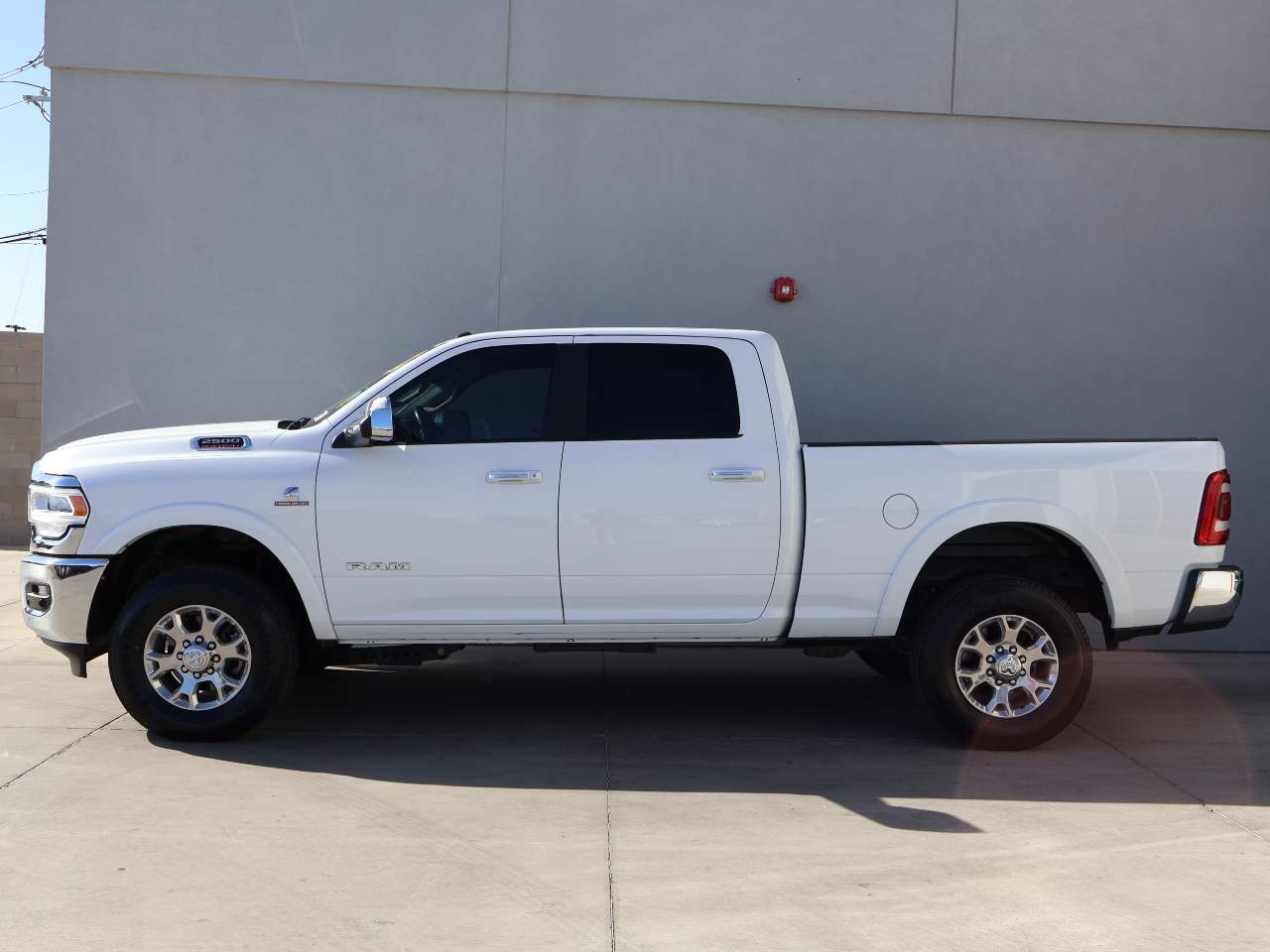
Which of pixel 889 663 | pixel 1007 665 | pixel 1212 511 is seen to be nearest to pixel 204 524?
pixel 1007 665

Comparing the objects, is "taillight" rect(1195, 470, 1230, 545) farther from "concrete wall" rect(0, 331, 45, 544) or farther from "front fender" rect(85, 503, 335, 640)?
"concrete wall" rect(0, 331, 45, 544)

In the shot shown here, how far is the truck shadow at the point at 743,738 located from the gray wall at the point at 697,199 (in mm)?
2287

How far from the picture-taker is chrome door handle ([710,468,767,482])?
616 centimetres

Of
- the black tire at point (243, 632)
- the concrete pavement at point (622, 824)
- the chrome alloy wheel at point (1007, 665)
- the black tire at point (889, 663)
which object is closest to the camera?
the concrete pavement at point (622, 824)

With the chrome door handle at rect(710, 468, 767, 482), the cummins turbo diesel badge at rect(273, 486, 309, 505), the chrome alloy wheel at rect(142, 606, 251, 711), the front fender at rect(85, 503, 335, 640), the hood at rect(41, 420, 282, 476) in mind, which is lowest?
the chrome alloy wheel at rect(142, 606, 251, 711)

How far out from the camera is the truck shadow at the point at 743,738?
227 inches

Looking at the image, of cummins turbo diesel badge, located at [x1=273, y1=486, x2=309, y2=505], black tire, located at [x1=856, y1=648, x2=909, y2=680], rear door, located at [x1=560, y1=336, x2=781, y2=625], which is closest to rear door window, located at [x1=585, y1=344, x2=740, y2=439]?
rear door, located at [x1=560, y1=336, x2=781, y2=625]

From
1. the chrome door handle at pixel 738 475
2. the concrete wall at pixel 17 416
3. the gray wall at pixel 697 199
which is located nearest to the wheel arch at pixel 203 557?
the chrome door handle at pixel 738 475

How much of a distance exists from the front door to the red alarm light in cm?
350

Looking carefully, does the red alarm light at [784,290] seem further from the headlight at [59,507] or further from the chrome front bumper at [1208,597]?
the headlight at [59,507]

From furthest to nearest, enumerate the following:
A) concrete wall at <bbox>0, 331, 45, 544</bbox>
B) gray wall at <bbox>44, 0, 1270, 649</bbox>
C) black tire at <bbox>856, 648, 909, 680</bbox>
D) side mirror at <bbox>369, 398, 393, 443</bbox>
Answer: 1. concrete wall at <bbox>0, 331, 45, 544</bbox>
2. gray wall at <bbox>44, 0, 1270, 649</bbox>
3. black tire at <bbox>856, 648, 909, 680</bbox>
4. side mirror at <bbox>369, 398, 393, 443</bbox>

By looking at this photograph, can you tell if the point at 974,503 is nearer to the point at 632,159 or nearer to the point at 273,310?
the point at 632,159

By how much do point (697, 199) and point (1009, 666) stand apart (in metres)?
4.45

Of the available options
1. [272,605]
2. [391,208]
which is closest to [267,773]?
[272,605]
